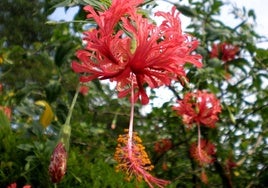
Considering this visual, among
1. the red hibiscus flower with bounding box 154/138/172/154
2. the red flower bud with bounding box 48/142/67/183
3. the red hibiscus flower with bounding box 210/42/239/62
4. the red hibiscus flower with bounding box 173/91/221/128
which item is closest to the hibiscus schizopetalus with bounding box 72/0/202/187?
the red flower bud with bounding box 48/142/67/183

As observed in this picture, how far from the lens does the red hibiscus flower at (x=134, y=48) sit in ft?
3.15

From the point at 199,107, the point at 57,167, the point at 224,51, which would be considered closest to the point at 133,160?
the point at 57,167

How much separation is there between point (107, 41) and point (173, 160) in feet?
7.80

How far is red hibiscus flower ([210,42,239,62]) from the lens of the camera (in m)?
2.77

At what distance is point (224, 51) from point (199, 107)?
0.74 metres

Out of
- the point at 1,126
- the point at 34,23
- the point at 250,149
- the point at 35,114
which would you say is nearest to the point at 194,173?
the point at 250,149

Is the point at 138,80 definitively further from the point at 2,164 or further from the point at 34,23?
the point at 34,23

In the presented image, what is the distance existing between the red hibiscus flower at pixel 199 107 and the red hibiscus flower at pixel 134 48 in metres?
1.08

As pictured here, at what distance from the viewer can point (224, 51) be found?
2.82 metres

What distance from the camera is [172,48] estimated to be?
1.00m

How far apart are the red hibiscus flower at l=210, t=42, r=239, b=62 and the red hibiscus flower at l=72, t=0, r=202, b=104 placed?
5.69ft

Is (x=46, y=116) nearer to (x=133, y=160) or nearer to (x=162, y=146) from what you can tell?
(x=133, y=160)

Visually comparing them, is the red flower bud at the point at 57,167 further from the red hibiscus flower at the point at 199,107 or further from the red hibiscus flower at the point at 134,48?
the red hibiscus flower at the point at 199,107

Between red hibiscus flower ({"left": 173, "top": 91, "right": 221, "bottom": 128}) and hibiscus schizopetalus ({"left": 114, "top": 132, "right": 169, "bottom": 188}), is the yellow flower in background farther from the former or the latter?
hibiscus schizopetalus ({"left": 114, "top": 132, "right": 169, "bottom": 188})
